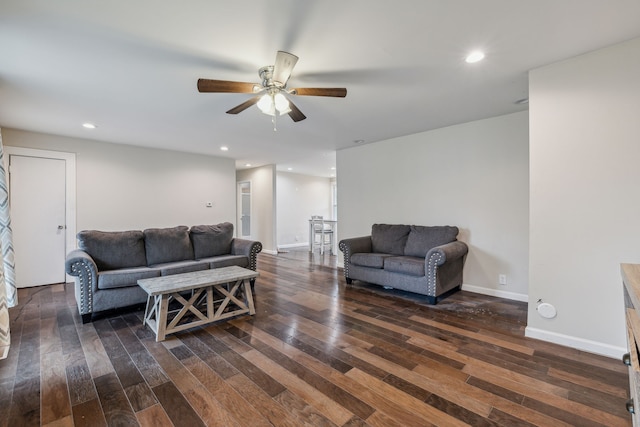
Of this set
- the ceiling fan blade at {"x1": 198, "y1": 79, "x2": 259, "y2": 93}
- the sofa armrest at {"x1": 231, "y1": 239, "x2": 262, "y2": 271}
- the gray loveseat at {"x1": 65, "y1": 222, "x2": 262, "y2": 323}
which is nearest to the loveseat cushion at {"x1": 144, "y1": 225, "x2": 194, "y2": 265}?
the gray loveseat at {"x1": 65, "y1": 222, "x2": 262, "y2": 323}

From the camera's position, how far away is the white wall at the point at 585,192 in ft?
6.82

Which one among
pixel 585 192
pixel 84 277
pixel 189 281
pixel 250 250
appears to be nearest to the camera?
pixel 585 192

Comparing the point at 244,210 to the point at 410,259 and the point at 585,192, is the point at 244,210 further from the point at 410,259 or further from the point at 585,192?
the point at 585,192

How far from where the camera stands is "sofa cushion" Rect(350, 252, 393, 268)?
12.8ft

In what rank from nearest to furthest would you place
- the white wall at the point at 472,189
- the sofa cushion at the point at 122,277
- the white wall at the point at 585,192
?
the white wall at the point at 585,192
the sofa cushion at the point at 122,277
the white wall at the point at 472,189

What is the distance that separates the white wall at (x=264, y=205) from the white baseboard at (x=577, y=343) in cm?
567

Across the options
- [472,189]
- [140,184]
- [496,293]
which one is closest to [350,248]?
[472,189]

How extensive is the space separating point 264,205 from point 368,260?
4.22m

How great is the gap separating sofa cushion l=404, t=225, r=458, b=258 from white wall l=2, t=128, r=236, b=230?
4.09 meters

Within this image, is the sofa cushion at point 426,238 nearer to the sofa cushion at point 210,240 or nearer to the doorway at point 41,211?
the sofa cushion at point 210,240

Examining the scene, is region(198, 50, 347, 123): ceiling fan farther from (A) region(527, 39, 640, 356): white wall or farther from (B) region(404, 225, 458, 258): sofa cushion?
(B) region(404, 225, 458, 258): sofa cushion

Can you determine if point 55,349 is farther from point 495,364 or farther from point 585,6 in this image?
point 585,6

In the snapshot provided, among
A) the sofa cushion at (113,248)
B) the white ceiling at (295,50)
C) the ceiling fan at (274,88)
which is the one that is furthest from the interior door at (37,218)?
the ceiling fan at (274,88)

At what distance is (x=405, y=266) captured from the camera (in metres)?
3.60
